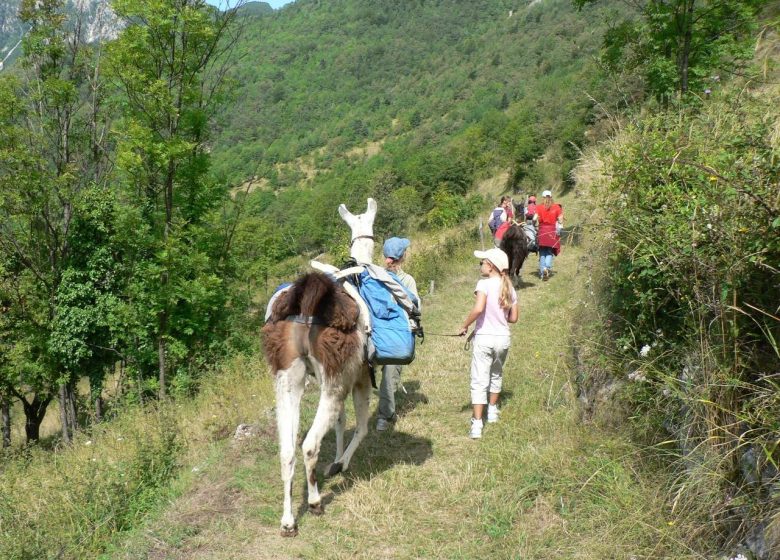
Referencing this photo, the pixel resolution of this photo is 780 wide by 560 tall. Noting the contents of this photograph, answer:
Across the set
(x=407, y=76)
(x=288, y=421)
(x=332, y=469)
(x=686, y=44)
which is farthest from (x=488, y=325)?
(x=407, y=76)

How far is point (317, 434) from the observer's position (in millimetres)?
4367

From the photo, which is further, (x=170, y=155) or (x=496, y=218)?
(x=496, y=218)

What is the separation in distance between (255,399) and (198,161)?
27.7 ft

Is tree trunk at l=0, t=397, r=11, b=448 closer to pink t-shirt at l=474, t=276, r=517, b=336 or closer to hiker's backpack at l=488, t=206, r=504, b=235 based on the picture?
hiker's backpack at l=488, t=206, r=504, b=235

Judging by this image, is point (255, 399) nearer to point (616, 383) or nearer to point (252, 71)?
point (616, 383)

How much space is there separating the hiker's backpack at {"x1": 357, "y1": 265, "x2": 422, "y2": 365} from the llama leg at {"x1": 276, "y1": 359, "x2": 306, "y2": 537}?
736mm

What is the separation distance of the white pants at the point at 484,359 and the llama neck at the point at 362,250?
143 cm

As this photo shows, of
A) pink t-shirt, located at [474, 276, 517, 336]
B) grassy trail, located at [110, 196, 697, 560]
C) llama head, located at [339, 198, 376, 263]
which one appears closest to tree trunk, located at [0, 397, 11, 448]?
grassy trail, located at [110, 196, 697, 560]

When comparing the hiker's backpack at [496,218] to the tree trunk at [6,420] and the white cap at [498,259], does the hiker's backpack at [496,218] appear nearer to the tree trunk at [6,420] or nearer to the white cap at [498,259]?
the white cap at [498,259]

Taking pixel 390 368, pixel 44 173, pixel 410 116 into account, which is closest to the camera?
pixel 390 368

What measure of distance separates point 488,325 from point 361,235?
5.23 feet

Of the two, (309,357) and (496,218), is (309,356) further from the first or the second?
(496,218)

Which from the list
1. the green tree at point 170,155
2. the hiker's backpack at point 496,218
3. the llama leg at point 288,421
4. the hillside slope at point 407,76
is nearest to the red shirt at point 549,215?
the hiker's backpack at point 496,218

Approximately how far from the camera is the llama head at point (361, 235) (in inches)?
217
